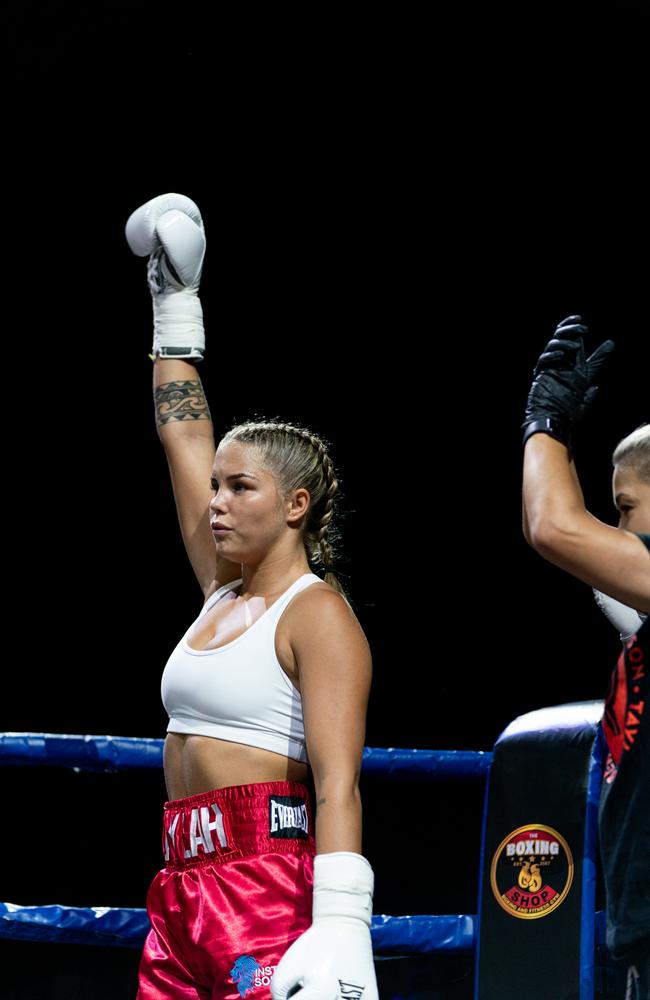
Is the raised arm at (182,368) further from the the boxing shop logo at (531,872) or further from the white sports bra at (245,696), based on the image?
the the boxing shop logo at (531,872)

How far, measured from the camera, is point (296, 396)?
15.5 feet

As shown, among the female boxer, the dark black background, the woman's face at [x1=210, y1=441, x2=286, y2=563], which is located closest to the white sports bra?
the female boxer

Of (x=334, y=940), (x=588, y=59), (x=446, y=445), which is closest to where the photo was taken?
(x=334, y=940)

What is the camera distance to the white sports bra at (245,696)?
1407 mm

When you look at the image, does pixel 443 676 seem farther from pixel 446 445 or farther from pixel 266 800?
pixel 266 800

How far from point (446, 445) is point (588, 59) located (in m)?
1.58

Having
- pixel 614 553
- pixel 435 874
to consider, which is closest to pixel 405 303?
pixel 435 874

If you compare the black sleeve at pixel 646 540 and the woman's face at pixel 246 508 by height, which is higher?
the woman's face at pixel 246 508

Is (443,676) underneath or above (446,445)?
underneath

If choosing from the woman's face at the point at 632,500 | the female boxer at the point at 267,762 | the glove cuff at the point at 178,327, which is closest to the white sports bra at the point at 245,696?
the female boxer at the point at 267,762

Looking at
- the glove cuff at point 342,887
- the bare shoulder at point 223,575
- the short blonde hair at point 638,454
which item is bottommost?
the glove cuff at point 342,887

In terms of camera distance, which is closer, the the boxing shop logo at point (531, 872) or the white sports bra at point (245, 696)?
the white sports bra at point (245, 696)

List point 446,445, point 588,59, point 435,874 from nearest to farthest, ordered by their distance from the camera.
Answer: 1. point 435,874
2. point 588,59
3. point 446,445

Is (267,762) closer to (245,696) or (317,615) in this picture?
(245,696)
